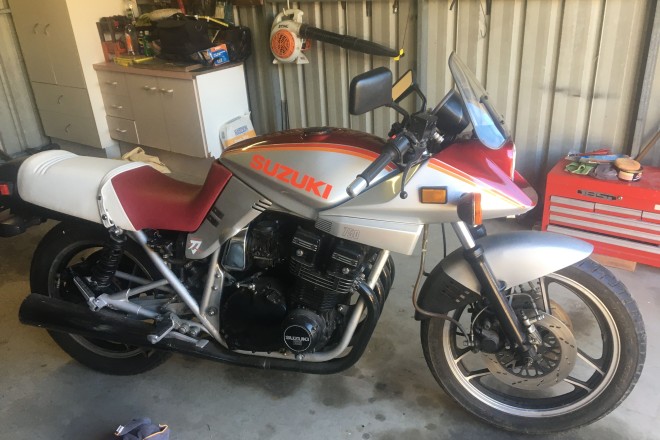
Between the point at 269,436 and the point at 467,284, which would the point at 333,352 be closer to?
the point at 269,436

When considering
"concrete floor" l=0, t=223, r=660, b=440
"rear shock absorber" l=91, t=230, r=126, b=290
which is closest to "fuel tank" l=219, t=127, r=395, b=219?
"rear shock absorber" l=91, t=230, r=126, b=290

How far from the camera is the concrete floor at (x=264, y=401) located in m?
1.89

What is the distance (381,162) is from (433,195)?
0.21 m

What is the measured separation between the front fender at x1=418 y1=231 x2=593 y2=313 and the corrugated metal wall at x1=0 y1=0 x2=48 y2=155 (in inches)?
169

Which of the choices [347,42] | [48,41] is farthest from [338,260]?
[48,41]

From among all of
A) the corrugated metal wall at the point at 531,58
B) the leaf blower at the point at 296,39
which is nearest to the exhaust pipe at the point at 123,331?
the corrugated metal wall at the point at 531,58

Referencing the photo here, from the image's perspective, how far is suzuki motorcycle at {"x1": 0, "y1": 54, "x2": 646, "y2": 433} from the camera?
152 centimetres

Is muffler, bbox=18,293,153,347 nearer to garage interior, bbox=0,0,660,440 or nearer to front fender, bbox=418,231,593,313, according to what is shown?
garage interior, bbox=0,0,660,440

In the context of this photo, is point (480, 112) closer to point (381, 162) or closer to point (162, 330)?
point (381, 162)

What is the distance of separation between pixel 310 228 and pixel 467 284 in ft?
1.61

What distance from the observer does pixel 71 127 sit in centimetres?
456

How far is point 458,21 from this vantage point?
126 inches

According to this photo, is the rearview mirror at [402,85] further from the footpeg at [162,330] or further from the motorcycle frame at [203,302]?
the footpeg at [162,330]

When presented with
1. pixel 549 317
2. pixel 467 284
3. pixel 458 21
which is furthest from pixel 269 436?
pixel 458 21
